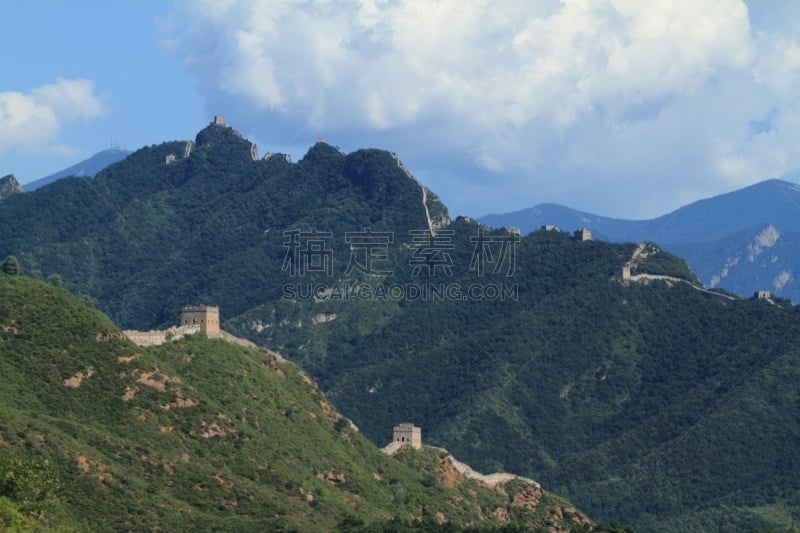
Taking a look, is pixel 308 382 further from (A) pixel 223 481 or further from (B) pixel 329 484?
A: (A) pixel 223 481

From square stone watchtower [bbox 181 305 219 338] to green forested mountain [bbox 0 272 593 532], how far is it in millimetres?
1684

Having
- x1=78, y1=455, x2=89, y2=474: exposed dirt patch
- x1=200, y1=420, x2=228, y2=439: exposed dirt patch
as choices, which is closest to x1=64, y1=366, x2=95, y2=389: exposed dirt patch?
x1=200, y1=420, x2=228, y2=439: exposed dirt patch

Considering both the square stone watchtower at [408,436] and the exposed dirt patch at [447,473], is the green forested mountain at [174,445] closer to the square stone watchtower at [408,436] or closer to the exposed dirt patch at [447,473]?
the exposed dirt patch at [447,473]

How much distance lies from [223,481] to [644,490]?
69.5 metres

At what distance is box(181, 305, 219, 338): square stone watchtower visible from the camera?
146000mm

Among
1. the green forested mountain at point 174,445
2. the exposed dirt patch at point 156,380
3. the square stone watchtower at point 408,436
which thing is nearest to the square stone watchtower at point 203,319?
the green forested mountain at point 174,445

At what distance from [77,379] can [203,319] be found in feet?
66.5

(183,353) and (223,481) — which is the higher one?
(183,353)

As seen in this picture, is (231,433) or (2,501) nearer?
(2,501)

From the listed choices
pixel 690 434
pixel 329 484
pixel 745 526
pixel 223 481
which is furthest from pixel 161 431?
pixel 690 434

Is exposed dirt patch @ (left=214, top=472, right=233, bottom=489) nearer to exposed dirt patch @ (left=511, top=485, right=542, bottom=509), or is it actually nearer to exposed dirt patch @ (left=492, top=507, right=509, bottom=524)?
exposed dirt patch @ (left=492, top=507, right=509, bottom=524)

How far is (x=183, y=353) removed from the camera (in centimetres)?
13975

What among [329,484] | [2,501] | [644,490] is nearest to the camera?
[2,501]

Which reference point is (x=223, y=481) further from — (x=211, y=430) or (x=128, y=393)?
(x=128, y=393)
